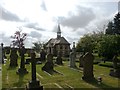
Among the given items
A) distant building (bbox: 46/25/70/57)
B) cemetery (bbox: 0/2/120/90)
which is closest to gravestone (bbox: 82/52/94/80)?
cemetery (bbox: 0/2/120/90)

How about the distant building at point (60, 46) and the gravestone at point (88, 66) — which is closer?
the gravestone at point (88, 66)

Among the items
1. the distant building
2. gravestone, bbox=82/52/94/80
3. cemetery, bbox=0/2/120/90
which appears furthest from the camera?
the distant building

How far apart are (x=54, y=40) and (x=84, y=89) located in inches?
2647

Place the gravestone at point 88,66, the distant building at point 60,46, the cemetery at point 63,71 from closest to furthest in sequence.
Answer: the cemetery at point 63,71 < the gravestone at point 88,66 < the distant building at point 60,46

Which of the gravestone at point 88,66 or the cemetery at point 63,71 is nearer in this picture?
the cemetery at point 63,71

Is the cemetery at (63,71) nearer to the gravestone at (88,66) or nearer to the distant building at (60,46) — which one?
the gravestone at (88,66)

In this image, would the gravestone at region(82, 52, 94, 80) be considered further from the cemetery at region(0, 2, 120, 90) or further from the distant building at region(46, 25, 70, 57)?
the distant building at region(46, 25, 70, 57)

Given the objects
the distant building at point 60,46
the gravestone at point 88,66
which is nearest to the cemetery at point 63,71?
the gravestone at point 88,66

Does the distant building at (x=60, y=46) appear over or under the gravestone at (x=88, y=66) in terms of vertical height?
over

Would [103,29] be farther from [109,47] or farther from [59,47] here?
[109,47]

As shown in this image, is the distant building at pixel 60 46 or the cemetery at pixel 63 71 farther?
the distant building at pixel 60 46

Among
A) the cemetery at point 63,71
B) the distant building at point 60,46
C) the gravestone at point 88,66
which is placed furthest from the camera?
the distant building at point 60,46

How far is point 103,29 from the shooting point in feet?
257

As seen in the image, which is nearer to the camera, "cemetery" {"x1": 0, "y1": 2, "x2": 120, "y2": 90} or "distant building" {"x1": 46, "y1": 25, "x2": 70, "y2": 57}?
"cemetery" {"x1": 0, "y1": 2, "x2": 120, "y2": 90}
